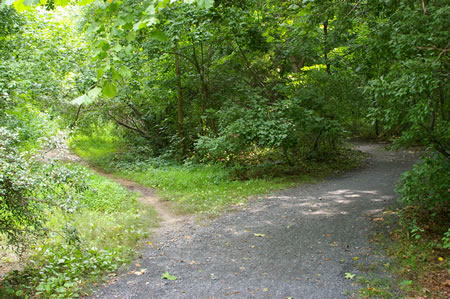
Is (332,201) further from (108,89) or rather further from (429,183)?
(108,89)

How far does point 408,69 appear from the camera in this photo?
16.5 feet

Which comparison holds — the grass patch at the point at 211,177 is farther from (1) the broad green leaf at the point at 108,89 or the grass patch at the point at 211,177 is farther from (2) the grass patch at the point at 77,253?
(1) the broad green leaf at the point at 108,89

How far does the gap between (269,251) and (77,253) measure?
2986 mm

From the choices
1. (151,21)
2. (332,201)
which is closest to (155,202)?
(332,201)

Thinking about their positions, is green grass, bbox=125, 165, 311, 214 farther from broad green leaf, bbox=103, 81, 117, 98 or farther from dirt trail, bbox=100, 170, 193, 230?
broad green leaf, bbox=103, 81, 117, 98

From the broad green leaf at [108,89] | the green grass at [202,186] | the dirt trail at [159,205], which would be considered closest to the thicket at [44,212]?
the dirt trail at [159,205]

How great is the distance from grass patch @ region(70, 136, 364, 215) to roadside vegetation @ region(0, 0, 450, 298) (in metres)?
0.08

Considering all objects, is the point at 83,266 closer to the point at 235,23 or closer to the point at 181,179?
the point at 181,179

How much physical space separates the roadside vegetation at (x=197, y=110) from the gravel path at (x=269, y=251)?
58 centimetres

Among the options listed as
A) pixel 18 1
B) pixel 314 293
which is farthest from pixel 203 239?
pixel 18 1

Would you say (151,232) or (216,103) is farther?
(216,103)

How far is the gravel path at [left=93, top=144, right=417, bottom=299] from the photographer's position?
4.47m

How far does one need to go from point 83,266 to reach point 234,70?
9940 millimetres

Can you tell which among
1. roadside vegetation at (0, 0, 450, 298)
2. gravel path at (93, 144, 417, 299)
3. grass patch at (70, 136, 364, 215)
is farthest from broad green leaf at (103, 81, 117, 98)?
grass patch at (70, 136, 364, 215)
